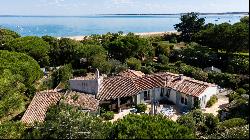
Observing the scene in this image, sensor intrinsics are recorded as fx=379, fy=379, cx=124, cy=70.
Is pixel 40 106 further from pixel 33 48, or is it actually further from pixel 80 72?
pixel 33 48

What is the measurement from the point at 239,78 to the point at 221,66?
11.9 m

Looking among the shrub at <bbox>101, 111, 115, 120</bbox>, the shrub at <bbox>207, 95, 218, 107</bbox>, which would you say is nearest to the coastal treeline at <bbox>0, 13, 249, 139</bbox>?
the shrub at <bbox>207, 95, 218, 107</bbox>

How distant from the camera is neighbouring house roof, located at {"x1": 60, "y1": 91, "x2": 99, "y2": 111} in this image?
122 ft

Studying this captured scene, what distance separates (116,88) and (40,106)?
28.5 feet

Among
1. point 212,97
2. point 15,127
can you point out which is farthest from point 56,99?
point 212,97

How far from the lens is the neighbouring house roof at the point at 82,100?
37.1 m

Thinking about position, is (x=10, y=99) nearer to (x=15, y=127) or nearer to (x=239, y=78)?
(x=15, y=127)

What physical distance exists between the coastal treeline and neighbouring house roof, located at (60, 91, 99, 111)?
4.66 metres

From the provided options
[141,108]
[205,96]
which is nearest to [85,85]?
[141,108]

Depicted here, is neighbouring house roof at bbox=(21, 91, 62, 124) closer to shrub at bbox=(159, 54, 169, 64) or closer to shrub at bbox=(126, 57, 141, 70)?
shrub at bbox=(126, 57, 141, 70)

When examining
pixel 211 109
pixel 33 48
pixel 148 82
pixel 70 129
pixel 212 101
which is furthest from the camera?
pixel 33 48

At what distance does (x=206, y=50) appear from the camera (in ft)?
213

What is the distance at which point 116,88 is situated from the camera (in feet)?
136

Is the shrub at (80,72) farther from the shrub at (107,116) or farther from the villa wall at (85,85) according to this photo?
the shrub at (107,116)
